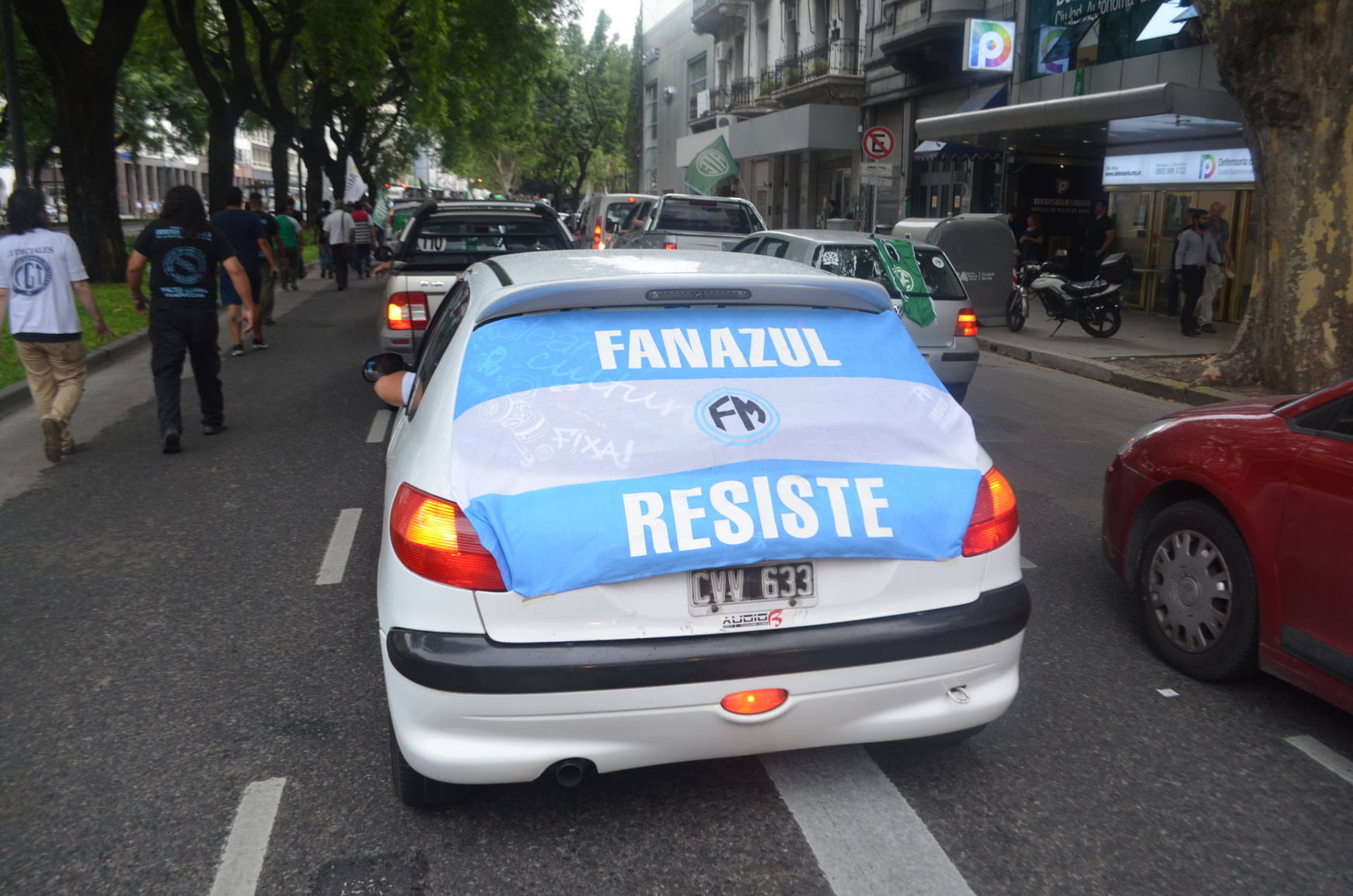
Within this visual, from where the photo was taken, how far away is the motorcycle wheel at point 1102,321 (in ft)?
52.8

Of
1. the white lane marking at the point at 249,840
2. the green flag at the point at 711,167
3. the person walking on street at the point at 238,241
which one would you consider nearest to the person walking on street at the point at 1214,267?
the green flag at the point at 711,167

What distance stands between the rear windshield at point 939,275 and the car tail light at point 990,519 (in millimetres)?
7082

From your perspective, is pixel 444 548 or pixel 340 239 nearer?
pixel 444 548

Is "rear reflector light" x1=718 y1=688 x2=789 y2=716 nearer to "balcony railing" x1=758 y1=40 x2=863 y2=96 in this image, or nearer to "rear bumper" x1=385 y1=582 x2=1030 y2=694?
"rear bumper" x1=385 y1=582 x2=1030 y2=694

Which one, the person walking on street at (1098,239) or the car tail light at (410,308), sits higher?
the person walking on street at (1098,239)

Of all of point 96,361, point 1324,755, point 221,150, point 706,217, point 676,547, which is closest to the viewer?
point 676,547

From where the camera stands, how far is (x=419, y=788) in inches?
127

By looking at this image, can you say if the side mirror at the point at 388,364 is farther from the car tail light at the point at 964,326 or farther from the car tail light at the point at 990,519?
the car tail light at the point at 964,326

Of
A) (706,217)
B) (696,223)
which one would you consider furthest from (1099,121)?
(696,223)

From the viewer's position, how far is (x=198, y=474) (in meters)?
7.64

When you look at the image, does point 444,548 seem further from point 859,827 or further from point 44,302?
point 44,302

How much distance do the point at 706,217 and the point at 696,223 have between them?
0.86ft

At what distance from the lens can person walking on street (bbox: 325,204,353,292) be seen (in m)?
23.2

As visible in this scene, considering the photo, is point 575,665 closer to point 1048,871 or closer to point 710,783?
point 710,783
